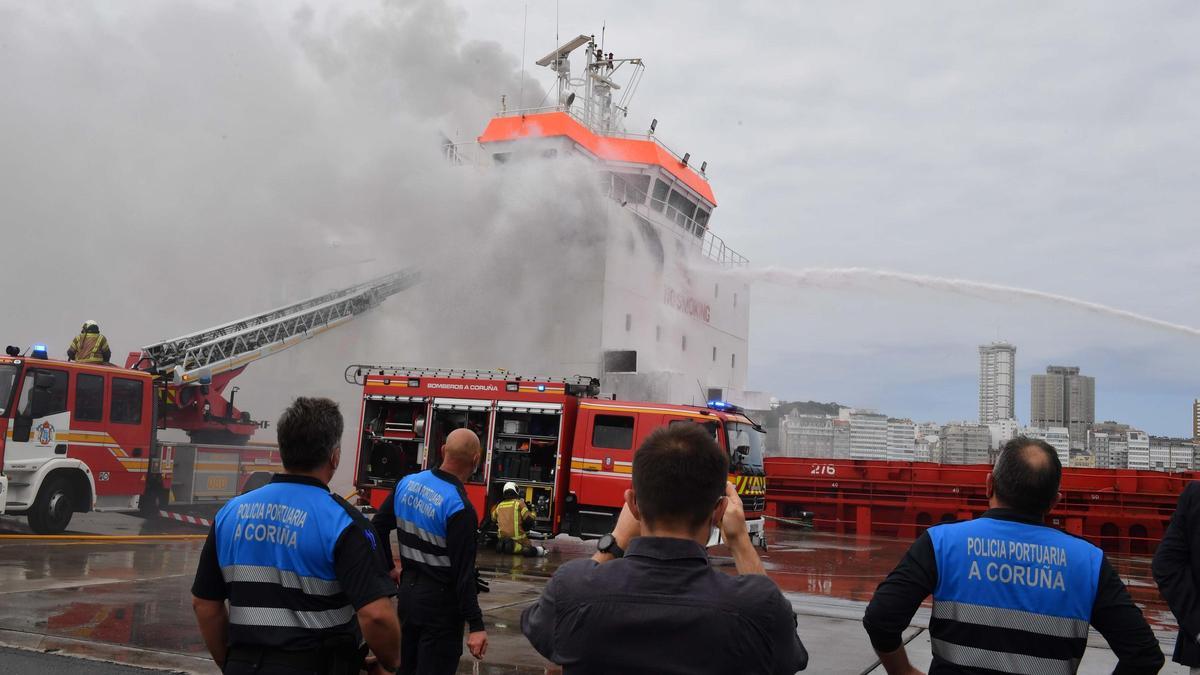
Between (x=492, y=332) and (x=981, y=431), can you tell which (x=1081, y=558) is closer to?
(x=492, y=332)

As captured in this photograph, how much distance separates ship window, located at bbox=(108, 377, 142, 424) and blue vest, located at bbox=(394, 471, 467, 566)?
9521 mm

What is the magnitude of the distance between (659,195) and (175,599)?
17.8 m

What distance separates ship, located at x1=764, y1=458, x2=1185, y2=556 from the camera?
17.0m

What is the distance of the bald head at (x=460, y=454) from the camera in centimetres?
445

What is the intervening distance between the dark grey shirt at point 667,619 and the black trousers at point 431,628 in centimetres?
228

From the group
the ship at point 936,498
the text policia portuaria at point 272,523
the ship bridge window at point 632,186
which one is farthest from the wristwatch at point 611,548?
the ship bridge window at point 632,186

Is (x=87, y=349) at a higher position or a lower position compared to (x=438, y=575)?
higher

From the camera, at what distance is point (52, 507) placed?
37.9 ft

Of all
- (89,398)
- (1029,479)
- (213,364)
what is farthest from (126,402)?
(1029,479)

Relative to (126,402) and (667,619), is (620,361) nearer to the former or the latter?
(126,402)

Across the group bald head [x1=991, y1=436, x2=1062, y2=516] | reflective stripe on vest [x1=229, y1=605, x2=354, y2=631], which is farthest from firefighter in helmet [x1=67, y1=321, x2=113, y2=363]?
bald head [x1=991, y1=436, x2=1062, y2=516]

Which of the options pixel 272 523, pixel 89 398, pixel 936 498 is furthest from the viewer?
pixel 936 498

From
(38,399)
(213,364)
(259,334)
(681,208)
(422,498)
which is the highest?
(681,208)

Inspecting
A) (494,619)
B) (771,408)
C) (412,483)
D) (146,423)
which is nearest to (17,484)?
(146,423)
